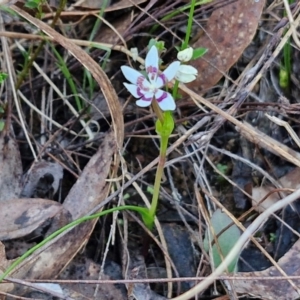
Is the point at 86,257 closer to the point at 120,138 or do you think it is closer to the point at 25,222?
the point at 25,222

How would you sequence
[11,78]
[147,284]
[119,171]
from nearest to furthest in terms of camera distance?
[147,284], [119,171], [11,78]

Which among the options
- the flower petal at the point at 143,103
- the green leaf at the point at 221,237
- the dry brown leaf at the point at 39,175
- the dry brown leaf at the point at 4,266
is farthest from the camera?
the dry brown leaf at the point at 39,175

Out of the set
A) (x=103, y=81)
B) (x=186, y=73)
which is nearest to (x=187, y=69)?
(x=186, y=73)

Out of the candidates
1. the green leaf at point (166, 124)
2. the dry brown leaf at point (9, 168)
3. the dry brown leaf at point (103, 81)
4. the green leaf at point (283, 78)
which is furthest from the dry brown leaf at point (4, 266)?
the green leaf at point (283, 78)

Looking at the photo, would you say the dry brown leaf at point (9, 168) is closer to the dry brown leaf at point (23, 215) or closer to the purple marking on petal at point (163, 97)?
the dry brown leaf at point (23, 215)

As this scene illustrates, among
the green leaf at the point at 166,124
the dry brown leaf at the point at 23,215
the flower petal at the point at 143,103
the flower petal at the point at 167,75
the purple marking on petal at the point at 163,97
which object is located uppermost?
the flower petal at the point at 167,75

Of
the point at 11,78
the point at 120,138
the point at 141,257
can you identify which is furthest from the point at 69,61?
the point at 141,257
